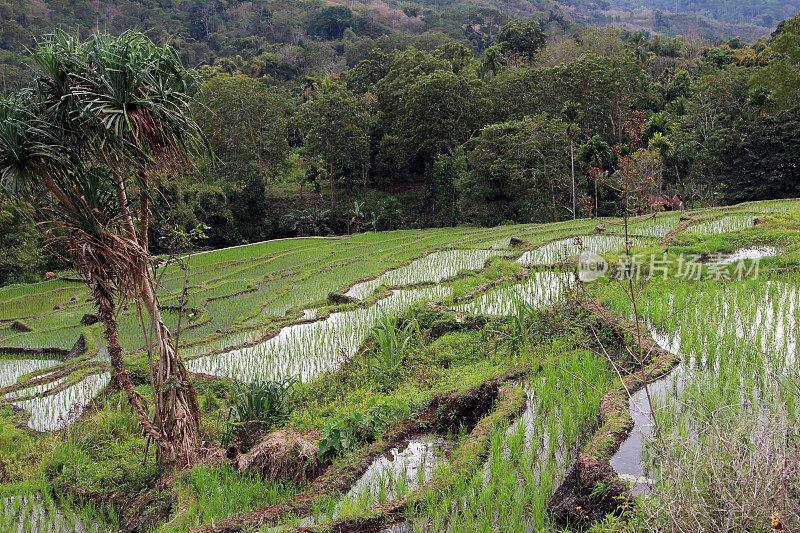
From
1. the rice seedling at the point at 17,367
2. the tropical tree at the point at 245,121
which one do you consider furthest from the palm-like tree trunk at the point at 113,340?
the tropical tree at the point at 245,121

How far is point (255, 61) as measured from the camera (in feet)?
156

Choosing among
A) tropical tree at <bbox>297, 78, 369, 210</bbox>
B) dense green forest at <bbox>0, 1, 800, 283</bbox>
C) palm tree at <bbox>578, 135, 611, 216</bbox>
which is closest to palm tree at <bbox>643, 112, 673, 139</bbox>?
dense green forest at <bbox>0, 1, 800, 283</bbox>

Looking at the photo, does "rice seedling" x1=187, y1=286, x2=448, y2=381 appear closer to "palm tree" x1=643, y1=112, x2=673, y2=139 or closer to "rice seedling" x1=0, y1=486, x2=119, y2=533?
"rice seedling" x1=0, y1=486, x2=119, y2=533

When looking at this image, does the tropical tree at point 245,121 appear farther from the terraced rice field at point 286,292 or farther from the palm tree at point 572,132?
the palm tree at point 572,132

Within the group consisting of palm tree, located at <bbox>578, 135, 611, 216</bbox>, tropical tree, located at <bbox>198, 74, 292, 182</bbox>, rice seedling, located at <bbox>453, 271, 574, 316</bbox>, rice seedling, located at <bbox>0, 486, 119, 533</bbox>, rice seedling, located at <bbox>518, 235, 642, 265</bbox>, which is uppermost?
tropical tree, located at <bbox>198, 74, 292, 182</bbox>

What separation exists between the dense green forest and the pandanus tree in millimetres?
13816

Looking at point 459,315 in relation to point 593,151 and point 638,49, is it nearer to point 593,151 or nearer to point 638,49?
point 593,151

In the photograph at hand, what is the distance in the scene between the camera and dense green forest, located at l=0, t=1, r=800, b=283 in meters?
22.5

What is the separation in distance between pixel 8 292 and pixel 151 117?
1353cm

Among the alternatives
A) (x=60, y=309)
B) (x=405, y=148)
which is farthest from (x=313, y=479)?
(x=405, y=148)

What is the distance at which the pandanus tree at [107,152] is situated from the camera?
3980mm

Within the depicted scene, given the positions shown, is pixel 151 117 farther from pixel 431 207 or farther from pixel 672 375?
pixel 431 207

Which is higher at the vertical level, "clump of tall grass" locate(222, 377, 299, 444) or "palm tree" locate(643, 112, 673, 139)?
"palm tree" locate(643, 112, 673, 139)

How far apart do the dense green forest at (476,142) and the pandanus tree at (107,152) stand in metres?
13.8
